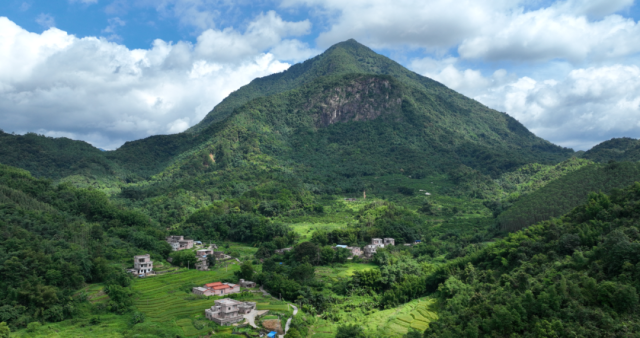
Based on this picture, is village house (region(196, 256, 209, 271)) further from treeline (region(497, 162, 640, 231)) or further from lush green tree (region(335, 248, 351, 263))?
treeline (region(497, 162, 640, 231))

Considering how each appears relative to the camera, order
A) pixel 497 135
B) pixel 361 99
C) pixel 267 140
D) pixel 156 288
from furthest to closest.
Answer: pixel 497 135 < pixel 361 99 < pixel 267 140 < pixel 156 288

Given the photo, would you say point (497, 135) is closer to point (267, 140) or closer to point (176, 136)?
point (267, 140)

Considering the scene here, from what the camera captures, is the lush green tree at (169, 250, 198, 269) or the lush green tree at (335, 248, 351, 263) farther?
the lush green tree at (335, 248, 351, 263)

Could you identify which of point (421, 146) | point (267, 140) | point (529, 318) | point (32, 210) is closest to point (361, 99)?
point (421, 146)

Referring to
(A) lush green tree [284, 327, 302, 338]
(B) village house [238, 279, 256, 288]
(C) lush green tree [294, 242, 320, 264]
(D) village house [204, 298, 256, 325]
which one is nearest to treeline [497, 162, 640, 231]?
(C) lush green tree [294, 242, 320, 264]

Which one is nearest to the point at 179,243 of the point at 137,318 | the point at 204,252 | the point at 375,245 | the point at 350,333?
the point at 204,252

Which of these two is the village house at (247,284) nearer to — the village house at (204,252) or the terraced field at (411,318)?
the village house at (204,252)
